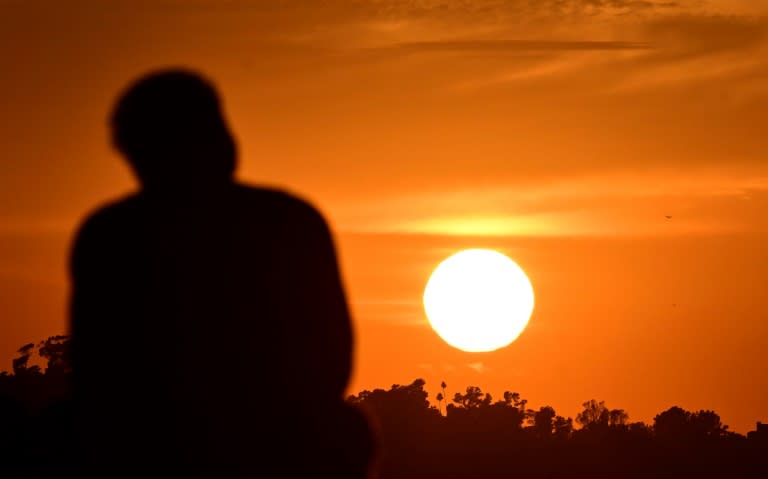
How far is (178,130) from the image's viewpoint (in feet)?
18.4

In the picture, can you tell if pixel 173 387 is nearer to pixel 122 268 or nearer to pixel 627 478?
pixel 122 268

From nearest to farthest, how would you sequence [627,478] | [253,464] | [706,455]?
[253,464]
[627,478]
[706,455]

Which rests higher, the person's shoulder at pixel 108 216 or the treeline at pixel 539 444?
the treeline at pixel 539 444

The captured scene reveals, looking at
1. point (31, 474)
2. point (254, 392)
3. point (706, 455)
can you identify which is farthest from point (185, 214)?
point (706, 455)

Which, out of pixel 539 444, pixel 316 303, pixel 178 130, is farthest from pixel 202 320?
pixel 539 444

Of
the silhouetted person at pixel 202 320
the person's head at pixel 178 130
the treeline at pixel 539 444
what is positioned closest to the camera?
the silhouetted person at pixel 202 320

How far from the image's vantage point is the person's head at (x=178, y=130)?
5590mm

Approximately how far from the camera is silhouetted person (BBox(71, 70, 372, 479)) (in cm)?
543

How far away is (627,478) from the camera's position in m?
127

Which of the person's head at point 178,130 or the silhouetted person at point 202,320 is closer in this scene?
the silhouetted person at point 202,320

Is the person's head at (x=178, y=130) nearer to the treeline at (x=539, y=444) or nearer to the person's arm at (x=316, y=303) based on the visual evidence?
the person's arm at (x=316, y=303)

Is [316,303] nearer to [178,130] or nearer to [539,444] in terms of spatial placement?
[178,130]

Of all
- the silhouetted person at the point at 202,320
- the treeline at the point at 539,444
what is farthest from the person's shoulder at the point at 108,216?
the treeline at the point at 539,444

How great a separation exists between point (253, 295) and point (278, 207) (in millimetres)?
311
